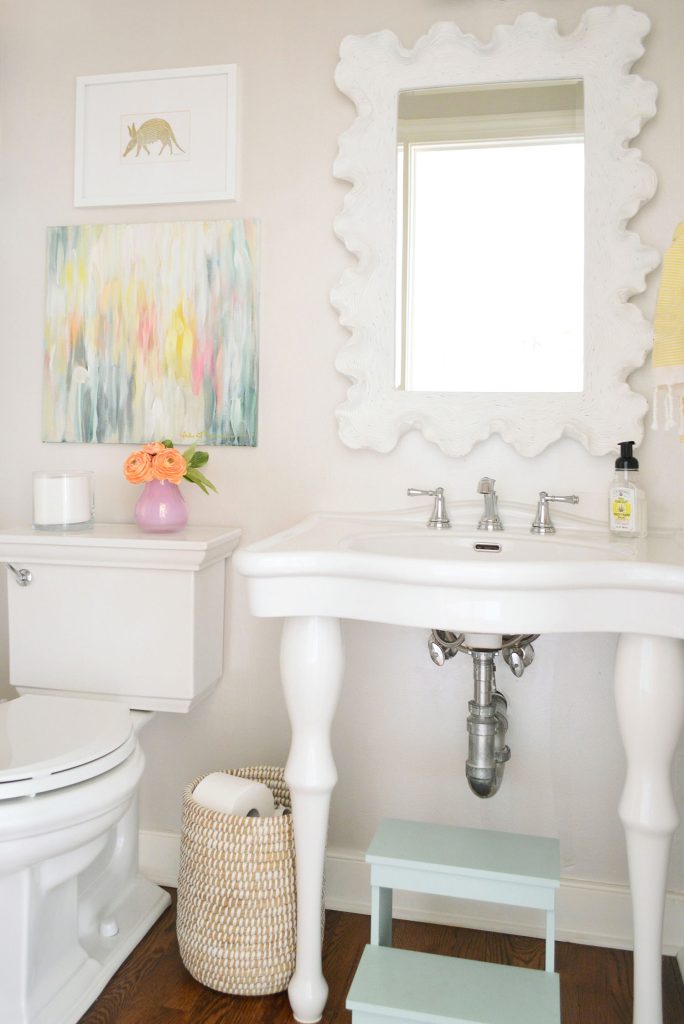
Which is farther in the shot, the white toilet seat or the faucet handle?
the faucet handle

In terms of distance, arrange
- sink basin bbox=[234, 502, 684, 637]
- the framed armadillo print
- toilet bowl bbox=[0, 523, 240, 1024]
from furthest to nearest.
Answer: the framed armadillo print < toilet bowl bbox=[0, 523, 240, 1024] < sink basin bbox=[234, 502, 684, 637]

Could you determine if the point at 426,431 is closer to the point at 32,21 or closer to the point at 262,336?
the point at 262,336

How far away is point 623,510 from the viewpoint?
168 centimetres

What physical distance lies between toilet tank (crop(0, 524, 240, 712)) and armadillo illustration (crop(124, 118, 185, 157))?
91cm

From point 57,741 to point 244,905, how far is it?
47 centimetres

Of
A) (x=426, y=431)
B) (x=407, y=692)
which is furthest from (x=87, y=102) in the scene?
(x=407, y=692)

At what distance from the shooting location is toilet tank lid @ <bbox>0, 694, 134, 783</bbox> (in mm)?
1390

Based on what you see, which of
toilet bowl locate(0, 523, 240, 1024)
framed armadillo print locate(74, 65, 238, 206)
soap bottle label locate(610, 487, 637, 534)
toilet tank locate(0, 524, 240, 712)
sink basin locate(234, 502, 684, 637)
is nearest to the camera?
sink basin locate(234, 502, 684, 637)

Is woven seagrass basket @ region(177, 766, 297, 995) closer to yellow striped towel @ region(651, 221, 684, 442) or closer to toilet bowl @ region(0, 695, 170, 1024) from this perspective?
toilet bowl @ region(0, 695, 170, 1024)

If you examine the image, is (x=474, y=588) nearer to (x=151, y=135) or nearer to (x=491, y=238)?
(x=491, y=238)

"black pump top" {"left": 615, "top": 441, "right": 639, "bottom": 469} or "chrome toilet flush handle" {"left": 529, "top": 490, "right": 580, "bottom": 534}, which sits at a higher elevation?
"black pump top" {"left": 615, "top": 441, "right": 639, "bottom": 469}

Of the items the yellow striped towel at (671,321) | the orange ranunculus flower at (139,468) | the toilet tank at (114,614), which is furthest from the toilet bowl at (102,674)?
the yellow striped towel at (671,321)

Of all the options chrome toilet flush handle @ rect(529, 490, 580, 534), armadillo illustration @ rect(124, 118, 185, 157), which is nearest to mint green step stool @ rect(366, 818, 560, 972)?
chrome toilet flush handle @ rect(529, 490, 580, 534)

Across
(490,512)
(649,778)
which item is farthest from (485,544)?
(649,778)
